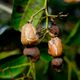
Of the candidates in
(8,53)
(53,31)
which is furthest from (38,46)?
(53,31)

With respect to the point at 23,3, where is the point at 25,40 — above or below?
below

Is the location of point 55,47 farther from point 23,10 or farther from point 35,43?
point 23,10

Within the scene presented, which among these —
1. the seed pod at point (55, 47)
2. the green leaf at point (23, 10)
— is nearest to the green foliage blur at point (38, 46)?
the green leaf at point (23, 10)

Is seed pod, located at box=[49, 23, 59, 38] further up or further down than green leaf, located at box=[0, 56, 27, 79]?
further up

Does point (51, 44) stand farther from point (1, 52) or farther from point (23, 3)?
point (1, 52)

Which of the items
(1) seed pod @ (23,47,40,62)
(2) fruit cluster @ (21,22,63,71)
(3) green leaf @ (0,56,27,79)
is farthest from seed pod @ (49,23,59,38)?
A: (3) green leaf @ (0,56,27,79)

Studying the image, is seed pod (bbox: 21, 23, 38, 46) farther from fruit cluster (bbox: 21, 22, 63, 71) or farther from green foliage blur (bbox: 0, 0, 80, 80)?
green foliage blur (bbox: 0, 0, 80, 80)

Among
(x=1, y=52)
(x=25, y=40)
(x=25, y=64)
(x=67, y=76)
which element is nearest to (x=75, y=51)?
(x=67, y=76)

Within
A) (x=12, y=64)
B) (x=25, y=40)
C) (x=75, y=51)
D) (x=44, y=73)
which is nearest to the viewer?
(x=25, y=40)
